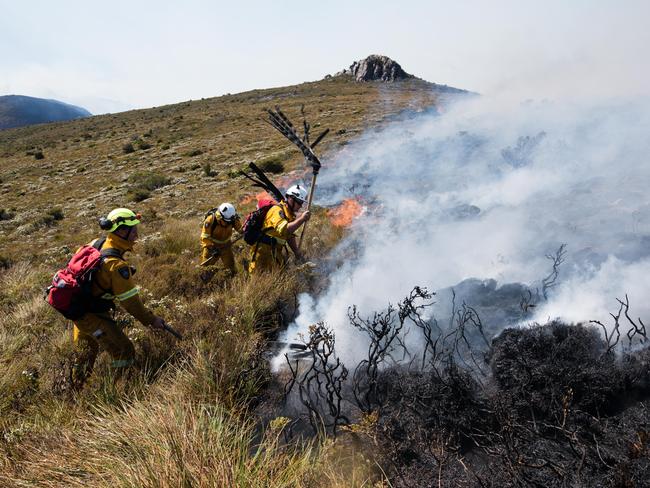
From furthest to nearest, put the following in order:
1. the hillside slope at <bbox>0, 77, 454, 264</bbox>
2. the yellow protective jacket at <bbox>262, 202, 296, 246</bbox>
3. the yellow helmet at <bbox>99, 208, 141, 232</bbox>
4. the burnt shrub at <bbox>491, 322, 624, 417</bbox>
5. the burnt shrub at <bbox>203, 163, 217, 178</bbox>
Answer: the burnt shrub at <bbox>203, 163, 217, 178</bbox>, the hillside slope at <bbox>0, 77, 454, 264</bbox>, the yellow protective jacket at <bbox>262, 202, 296, 246</bbox>, the yellow helmet at <bbox>99, 208, 141, 232</bbox>, the burnt shrub at <bbox>491, 322, 624, 417</bbox>

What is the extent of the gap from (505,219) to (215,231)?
5629 millimetres

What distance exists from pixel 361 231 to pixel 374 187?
3.94 metres

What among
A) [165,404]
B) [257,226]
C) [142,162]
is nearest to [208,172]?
Result: [142,162]

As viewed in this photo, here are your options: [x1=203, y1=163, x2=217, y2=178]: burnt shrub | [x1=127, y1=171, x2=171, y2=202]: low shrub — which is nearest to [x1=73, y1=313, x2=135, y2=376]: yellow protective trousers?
[x1=127, y1=171, x2=171, y2=202]: low shrub

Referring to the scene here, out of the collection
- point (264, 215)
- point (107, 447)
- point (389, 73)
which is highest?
point (389, 73)

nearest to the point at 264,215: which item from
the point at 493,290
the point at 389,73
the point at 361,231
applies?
the point at 361,231

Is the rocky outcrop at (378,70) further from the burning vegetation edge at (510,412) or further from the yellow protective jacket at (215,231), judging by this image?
the burning vegetation edge at (510,412)

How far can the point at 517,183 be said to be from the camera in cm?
943

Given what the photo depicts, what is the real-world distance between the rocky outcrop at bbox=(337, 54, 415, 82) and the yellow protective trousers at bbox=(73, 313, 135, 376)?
5768 cm

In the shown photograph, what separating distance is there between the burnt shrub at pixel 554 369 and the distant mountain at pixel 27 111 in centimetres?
13514

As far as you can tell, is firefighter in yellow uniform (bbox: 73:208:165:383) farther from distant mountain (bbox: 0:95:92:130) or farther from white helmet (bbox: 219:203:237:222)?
distant mountain (bbox: 0:95:92:130)

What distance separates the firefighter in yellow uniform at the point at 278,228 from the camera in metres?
5.10

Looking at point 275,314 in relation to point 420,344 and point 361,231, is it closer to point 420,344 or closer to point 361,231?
point 420,344

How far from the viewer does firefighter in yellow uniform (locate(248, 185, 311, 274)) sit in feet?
16.7
